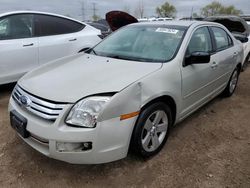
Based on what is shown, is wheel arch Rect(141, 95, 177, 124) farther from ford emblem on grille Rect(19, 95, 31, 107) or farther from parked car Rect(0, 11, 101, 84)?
parked car Rect(0, 11, 101, 84)

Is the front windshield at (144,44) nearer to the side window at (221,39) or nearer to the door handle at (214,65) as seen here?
the door handle at (214,65)

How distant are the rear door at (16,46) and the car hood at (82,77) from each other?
1587 mm

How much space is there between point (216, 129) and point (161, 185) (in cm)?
147

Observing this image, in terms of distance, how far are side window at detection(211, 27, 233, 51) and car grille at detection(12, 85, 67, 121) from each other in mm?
2634

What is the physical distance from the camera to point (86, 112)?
2020 millimetres

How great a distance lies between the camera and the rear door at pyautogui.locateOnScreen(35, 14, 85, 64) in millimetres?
4539

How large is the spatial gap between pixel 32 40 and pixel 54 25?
62cm

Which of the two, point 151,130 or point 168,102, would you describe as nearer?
point 151,130

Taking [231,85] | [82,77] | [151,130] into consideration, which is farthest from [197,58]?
[231,85]

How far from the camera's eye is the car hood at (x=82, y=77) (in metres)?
2.14

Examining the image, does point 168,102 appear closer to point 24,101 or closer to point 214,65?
point 214,65

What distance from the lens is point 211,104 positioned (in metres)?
4.26

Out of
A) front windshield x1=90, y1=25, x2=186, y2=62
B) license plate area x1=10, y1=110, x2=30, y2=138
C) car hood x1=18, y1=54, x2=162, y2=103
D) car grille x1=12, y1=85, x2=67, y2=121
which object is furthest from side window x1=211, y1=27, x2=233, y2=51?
license plate area x1=10, y1=110, x2=30, y2=138

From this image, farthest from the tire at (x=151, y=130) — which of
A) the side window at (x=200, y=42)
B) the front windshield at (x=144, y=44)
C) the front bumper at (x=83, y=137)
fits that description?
the side window at (x=200, y=42)
